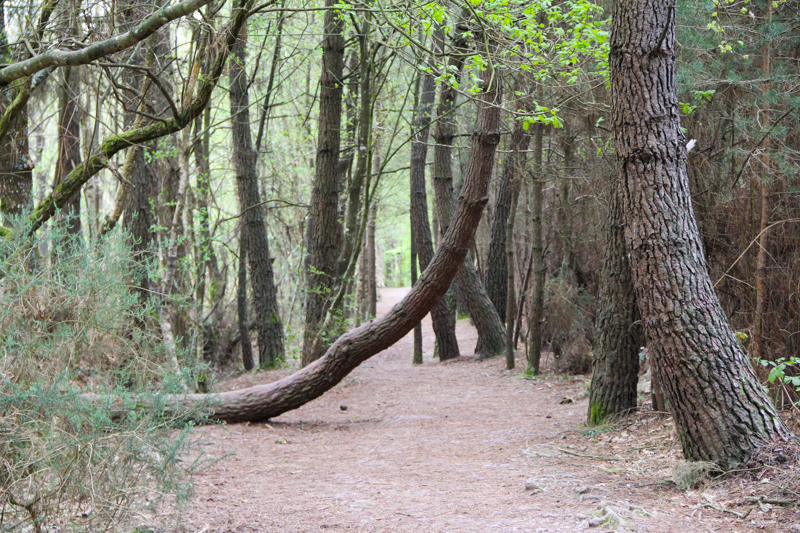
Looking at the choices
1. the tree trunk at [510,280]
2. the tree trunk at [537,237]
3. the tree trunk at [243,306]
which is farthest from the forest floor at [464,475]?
the tree trunk at [243,306]

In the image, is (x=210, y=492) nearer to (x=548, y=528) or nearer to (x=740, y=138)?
(x=548, y=528)

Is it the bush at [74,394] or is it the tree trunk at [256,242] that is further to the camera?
the tree trunk at [256,242]

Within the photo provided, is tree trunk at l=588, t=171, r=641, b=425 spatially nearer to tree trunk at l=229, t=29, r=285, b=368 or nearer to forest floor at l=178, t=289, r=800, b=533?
forest floor at l=178, t=289, r=800, b=533

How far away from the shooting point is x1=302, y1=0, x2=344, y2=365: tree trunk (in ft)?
34.1

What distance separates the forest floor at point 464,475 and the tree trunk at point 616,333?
273 millimetres

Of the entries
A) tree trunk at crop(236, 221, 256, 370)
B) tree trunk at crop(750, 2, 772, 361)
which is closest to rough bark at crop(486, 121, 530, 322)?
tree trunk at crop(236, 221, 256, 370)

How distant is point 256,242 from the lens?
12.7 meters

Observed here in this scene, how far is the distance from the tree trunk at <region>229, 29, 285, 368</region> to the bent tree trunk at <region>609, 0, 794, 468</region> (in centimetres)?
870

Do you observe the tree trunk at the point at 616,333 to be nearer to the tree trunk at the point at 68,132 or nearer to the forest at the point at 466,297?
the forest at the point at 466,297

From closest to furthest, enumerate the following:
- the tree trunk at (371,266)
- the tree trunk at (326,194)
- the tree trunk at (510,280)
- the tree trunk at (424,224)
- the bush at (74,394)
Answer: the bush at (74,394), the tree trunk at (326,194), the tree trunk at (510,280), the tree trunk at (424,224), the tree trunk at (371,266)

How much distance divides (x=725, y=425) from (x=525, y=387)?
551 centimetres

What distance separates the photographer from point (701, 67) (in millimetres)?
6797

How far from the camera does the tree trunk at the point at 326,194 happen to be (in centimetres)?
1040

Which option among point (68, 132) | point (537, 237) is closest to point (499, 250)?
point (537, 237)
